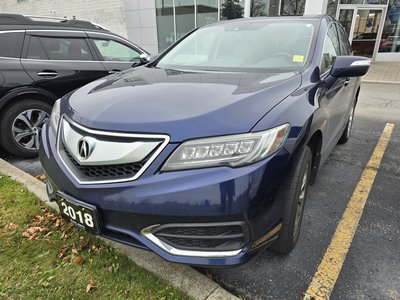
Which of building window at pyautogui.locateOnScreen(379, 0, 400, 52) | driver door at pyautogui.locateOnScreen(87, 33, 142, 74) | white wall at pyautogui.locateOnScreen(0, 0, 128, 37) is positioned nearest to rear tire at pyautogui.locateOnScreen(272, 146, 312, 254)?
driver door at pyautogui.locateOnScreen(87, 33, 142, 74)

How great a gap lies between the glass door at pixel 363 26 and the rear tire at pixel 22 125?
1367cm

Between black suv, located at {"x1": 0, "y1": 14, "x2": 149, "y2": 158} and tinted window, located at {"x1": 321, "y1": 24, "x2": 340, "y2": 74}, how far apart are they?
1967 millimetres

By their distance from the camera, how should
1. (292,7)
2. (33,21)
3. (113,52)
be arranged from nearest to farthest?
(33,21) < (113,52) < (292,7)

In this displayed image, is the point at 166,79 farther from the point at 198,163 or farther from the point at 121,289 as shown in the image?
the point at 121,289

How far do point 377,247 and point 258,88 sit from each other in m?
1.47

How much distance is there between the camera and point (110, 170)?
171cm

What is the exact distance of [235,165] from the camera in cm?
158

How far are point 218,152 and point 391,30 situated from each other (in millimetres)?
15606

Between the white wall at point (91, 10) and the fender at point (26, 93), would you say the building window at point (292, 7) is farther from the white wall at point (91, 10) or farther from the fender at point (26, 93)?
the fender at point (26, 93)

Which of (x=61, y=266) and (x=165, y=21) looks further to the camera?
(x=165, y=21)

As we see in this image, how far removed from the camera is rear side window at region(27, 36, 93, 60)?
4000 millimetres

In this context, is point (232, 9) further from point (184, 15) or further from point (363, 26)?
point (363, 26)

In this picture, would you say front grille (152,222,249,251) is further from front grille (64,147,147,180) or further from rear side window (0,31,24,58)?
rear side window (0,31,24,58)

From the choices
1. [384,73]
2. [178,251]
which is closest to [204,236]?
[178,251]
